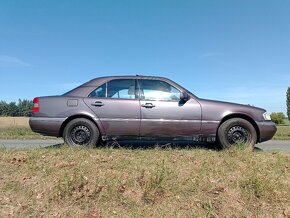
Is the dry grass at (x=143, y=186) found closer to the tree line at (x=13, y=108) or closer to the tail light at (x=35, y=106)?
the tail light at (x=35, y=106)

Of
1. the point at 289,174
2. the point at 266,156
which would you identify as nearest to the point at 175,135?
the point at 266,156

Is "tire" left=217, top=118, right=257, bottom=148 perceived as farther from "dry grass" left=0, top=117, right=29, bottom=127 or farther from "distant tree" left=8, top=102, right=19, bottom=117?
"distant tree" left=8, top=102, right=19, bottom=117

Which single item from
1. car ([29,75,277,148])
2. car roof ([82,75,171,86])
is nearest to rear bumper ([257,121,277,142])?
car ([29,75,277,148])

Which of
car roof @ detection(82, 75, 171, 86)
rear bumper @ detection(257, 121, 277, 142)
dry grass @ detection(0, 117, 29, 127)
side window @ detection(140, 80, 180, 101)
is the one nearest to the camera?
rear bumper @ detection(257, 121, 277, 142)

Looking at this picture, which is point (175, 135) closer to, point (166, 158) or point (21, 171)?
point (166, 158)

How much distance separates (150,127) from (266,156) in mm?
2280


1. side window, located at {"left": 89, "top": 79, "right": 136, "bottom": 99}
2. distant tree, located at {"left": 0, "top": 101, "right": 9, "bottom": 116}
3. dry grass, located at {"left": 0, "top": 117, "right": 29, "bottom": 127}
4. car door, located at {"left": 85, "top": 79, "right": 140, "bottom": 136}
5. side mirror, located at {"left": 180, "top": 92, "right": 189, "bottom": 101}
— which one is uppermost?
distant tree, located at {"left": 0, "top": 101, "right": 9, "bottom": 116}

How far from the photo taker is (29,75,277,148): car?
6242 mm

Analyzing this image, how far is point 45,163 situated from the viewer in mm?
4836

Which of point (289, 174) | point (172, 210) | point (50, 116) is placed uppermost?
point (50, 116)

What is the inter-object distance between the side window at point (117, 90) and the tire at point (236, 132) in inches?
78.8

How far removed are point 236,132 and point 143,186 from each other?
2.88 meters

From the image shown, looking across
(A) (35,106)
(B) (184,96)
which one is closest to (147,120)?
(B) (184,96)

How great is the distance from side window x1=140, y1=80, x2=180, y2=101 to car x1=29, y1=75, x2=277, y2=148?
77mm
